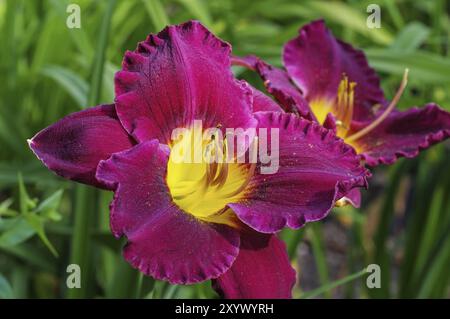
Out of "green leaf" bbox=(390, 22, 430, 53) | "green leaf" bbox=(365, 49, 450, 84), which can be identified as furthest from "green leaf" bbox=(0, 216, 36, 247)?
"green leaf" bbox=(390, 22, 430, 53)

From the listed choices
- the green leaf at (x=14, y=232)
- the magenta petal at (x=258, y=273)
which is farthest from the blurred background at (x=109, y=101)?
the magenta petal at (x=258, y=273)

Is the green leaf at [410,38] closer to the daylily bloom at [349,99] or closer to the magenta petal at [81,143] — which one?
the daylily bloom at [349,99]

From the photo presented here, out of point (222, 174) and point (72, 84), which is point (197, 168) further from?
point (72, 84)

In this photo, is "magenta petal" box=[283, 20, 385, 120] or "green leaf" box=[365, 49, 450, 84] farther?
"green leaf" box=[365, 49, 450, 84]

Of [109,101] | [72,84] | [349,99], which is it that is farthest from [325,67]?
[72,84]

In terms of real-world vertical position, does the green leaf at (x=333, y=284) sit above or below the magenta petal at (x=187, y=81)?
below

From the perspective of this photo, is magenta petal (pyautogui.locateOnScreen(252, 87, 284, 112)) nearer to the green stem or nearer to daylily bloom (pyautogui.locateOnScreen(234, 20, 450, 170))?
daylily bloom (pyautogui.locateOnScreen(234, 20, 450, 170))
